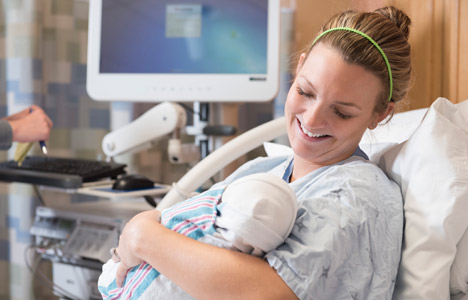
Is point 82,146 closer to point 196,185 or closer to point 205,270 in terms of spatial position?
point 196,185

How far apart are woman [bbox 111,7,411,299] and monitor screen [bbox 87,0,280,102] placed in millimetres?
732

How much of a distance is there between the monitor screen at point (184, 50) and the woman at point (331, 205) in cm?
73

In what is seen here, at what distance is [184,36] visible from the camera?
181 cm

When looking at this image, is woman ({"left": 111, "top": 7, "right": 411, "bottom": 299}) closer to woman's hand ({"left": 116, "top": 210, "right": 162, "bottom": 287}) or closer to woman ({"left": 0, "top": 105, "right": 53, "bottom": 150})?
woman's hand ({"left": 116, "top": 210, "right": 162, "bottom": 287})

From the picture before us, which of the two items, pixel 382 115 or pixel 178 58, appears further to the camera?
pixel 178 58

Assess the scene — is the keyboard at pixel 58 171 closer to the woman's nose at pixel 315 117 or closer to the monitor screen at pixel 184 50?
the monitor screen at pixel 184 50

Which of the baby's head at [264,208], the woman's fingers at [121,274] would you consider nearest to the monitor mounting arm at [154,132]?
the woman's fingers at [121,274]

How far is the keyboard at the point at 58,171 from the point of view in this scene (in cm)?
155

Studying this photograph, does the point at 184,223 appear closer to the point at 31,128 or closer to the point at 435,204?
the point at 435,204

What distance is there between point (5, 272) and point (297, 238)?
1.79 metres

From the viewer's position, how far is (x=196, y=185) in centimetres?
139

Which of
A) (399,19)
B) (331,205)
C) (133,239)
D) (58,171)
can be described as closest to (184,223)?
(133,239)

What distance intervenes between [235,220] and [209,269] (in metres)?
0.09

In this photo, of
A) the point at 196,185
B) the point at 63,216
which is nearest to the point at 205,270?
the point at 196,185
